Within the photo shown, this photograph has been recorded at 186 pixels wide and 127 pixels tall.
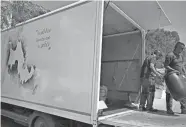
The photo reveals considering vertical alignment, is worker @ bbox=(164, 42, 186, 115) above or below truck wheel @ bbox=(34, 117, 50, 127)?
above

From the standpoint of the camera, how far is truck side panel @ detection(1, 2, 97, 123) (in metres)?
3.17

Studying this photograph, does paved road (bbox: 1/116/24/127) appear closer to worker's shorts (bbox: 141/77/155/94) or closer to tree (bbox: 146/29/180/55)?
worker's shorts (bbox: 141/77/155/94)

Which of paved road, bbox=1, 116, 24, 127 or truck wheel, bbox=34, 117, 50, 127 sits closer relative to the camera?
truck wheel, bbox=34, 117, 50, 127

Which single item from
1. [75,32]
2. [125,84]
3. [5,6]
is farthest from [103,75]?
[5,6]

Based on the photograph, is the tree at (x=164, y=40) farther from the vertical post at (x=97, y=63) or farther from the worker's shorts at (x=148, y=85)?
the vertical post at (x=97, y=63)

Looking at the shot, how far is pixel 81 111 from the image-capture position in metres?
3.13

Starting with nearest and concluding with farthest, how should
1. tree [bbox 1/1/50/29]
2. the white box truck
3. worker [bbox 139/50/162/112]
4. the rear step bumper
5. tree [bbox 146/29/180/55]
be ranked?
the white box truck, the rear step bumper, worker [bbox 139/50/162/112], tree [bbox 1/1/50/29], tree [bbox 146/29/180/55]

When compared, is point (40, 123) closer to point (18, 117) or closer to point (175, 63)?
point (18, 117)

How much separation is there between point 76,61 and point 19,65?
90.0 inches

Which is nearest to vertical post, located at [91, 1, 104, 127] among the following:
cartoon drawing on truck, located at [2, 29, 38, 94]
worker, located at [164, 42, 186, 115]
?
cartoon drawing on truck, located at [2, 29, 38, 94]

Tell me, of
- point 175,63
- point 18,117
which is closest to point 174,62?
point 175,63

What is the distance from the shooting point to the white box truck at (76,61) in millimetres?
3105

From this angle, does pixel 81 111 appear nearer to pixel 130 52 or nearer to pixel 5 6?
pixel 130 52

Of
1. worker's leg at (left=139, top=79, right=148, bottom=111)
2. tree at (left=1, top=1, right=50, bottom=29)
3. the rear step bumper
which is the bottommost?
the rear step bumper
